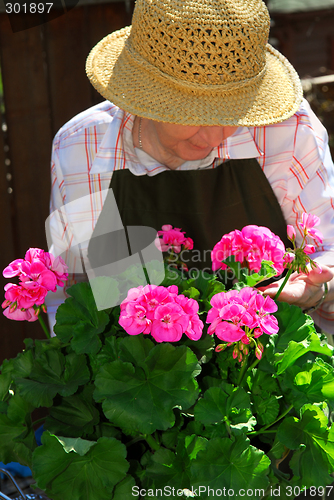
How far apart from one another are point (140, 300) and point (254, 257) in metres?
0.23

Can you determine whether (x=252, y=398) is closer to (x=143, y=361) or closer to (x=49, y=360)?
(x=143, y=361)

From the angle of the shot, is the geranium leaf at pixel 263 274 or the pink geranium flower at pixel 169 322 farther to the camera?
the geranium leaf at pixel 263 274

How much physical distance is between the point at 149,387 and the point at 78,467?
0.16m

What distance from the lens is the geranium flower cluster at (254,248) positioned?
0.89 meters

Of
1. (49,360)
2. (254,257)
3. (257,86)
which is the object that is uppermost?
(257,86)

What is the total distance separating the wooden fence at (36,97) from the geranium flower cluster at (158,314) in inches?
55.0

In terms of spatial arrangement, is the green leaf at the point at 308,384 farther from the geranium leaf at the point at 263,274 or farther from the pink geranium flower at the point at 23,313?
the pink geranium flower at the point at 23,313

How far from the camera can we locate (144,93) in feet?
3.54

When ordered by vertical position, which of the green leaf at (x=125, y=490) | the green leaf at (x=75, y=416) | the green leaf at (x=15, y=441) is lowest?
the green leaf at (x=125, y=490)

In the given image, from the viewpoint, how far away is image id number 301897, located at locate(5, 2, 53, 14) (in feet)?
6.05

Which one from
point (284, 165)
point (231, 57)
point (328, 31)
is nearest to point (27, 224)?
point (284, 165)

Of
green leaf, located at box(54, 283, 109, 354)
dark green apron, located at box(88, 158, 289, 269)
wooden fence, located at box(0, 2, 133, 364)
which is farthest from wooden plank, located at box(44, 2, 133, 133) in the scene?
green leaf, located at box(54, 283, 109, 354)

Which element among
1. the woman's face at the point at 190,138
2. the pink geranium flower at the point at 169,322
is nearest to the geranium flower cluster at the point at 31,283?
the pink geranium flower at the point at 169,322

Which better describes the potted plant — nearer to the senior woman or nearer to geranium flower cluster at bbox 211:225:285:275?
geranium flower cluster at bbox 211:225:285:275
